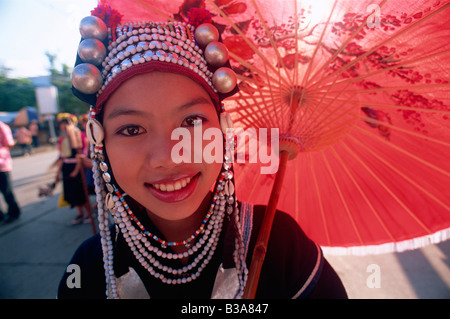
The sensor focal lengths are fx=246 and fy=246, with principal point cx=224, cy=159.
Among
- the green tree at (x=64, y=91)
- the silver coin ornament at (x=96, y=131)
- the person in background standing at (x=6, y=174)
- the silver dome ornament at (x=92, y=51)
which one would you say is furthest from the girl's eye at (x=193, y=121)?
the green tree at (x=64, y=91)

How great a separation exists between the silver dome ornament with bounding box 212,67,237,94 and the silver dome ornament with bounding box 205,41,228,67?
4 cm

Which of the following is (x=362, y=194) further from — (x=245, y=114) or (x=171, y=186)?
(x=171, y=186)

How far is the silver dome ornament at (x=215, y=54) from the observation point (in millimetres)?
1047

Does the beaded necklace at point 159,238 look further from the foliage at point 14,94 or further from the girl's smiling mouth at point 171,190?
the foliage at point 14,94

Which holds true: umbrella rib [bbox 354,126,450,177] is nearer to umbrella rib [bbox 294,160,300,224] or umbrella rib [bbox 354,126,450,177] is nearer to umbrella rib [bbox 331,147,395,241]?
umbrella rib [bbox 331,147,395,241]

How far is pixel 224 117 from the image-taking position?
1.11 m

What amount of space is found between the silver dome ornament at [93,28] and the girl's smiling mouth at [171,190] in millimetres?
639

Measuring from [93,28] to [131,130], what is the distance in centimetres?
44

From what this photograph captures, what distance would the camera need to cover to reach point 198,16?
108 centimetres

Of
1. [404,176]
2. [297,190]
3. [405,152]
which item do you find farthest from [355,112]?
[297,190]

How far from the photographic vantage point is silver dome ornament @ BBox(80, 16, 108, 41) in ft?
3.20

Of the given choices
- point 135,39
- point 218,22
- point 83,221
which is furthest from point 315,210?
point 83,221

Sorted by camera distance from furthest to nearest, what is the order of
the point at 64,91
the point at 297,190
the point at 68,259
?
the point at 64,91 < the point at 68,259 < the point at 297,190
